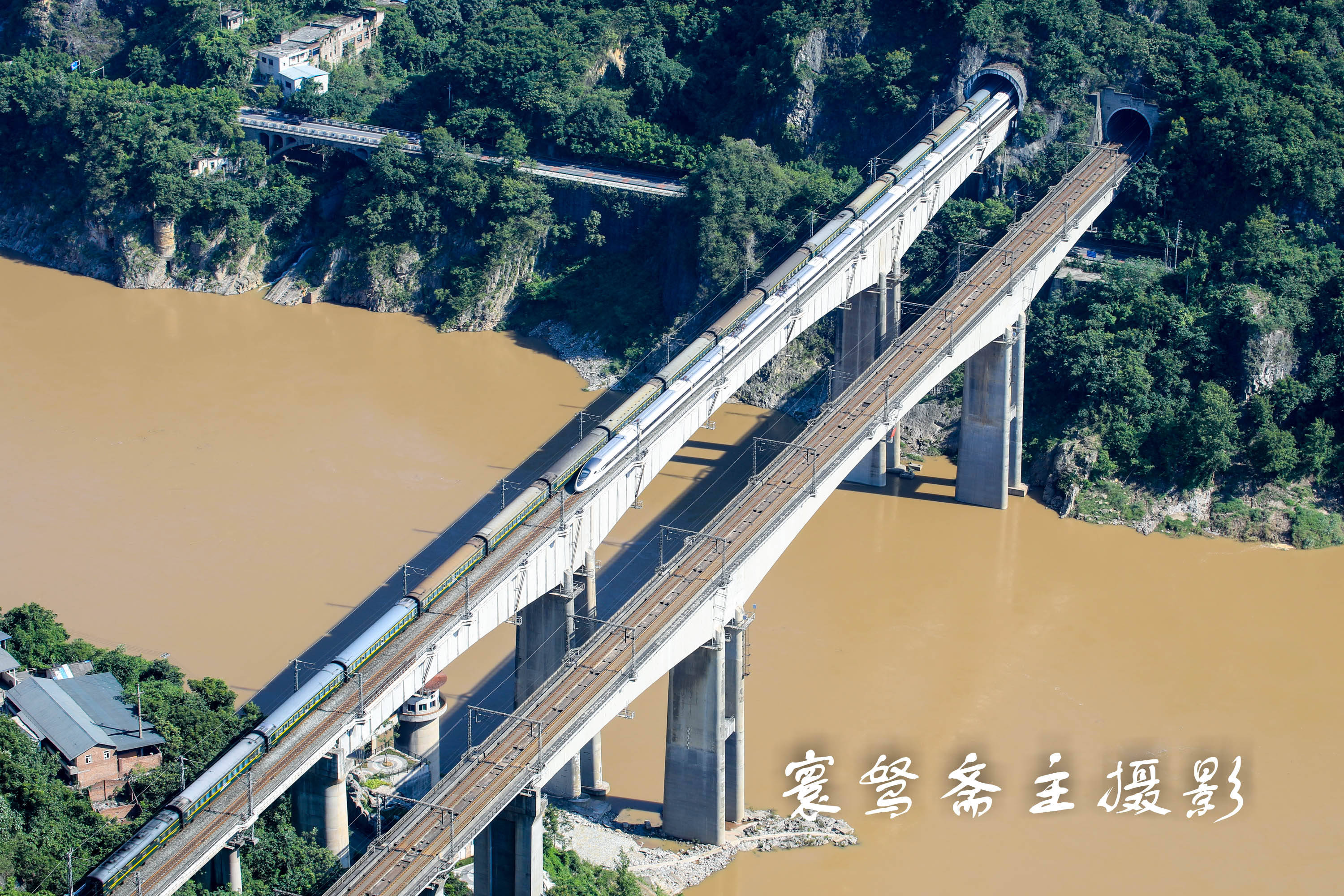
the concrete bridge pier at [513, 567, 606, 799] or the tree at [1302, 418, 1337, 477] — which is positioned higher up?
the tree at [1302, 418, 1337, 477]

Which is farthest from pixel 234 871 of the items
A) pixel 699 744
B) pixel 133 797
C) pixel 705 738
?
pixel 705 738

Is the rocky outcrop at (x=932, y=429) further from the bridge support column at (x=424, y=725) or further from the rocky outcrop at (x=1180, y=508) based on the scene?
the bridge support column at (x=424, y=725)

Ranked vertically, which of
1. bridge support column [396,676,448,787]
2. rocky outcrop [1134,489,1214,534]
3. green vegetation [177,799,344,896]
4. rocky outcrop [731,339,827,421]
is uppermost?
rocky outcrop [731,339,827,421]

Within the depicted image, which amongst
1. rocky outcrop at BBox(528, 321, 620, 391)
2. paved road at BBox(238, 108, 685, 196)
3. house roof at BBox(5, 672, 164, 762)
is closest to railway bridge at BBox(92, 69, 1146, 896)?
house roof at BBox(5, 672, 164, 762)

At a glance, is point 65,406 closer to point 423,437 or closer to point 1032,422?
point 423,437

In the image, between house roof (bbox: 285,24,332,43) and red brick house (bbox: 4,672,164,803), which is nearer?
red brick house (bbox: 4,672,164,803)

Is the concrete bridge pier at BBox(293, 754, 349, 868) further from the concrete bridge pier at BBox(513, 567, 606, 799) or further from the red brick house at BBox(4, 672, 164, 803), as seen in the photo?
the concrete bridge pier at BBox(513, 567, 606, 799)

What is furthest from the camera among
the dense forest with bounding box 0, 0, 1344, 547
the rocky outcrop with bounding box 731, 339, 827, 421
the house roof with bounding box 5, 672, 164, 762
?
the rocky outcrop with bounding box 731, 339, 827, 421

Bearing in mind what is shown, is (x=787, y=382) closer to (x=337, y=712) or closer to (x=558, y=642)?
(x=558, y=642)
